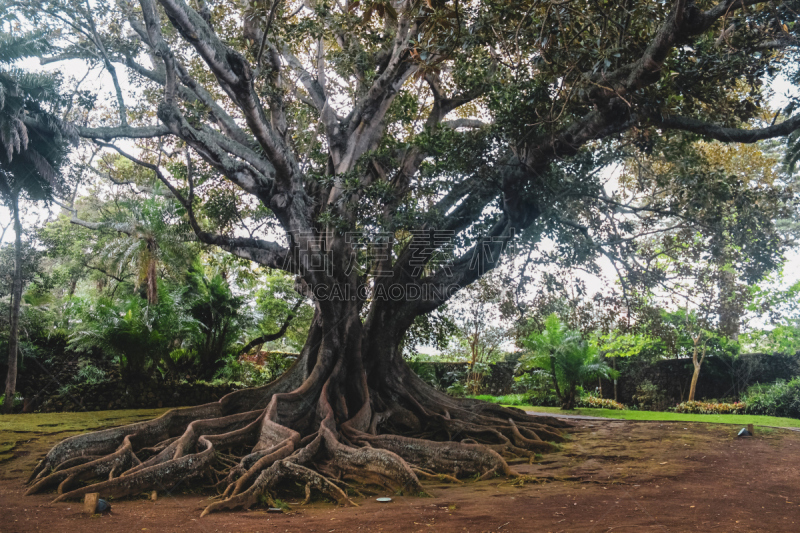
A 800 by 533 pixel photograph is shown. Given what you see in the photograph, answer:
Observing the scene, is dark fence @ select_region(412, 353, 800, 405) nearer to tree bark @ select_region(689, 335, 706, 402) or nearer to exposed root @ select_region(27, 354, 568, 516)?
tree bark @ select_region(689, 335, 706, 402)

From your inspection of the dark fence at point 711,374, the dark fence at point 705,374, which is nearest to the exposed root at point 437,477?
the dark fence at point 705,374

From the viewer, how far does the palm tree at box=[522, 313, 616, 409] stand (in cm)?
1473

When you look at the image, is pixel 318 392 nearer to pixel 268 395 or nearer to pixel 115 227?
pixel 268 395

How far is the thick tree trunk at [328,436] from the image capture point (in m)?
5.85

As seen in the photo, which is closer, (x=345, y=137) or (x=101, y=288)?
(x=345, y=137)

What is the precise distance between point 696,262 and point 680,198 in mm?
1350

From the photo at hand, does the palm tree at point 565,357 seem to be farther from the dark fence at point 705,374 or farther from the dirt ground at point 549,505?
the dirt ground at point 549,505

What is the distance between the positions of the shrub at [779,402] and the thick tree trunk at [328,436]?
7234mm

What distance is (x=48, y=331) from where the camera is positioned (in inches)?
617

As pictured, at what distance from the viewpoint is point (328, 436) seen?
23.5ft

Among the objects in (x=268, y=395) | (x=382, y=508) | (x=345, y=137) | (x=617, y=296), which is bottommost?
(x=382, y=508)

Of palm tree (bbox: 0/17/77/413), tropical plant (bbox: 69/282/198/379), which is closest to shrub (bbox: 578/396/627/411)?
tropical plant (bbox: 69/282/198/379)

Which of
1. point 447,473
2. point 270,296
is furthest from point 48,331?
point 447,473

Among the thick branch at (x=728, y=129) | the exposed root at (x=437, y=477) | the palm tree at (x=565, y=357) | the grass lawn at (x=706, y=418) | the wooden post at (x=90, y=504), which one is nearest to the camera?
the wooden post at (x=90, y=504)
